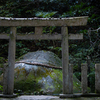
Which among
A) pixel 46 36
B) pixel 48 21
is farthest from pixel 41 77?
pixel 48 21

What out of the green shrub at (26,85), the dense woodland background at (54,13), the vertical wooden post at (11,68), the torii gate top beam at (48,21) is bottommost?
the green shrub at (26,85)

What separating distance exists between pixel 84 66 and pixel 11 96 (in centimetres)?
236

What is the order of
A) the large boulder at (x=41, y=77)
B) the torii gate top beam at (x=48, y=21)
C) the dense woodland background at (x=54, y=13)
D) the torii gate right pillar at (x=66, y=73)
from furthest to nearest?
the dense woodland background at (x=54, y=13) < the large boulder at (x=41, y=77) < the torii gate top beam at (x=48, y=21) < the torii gate right pillar at (x=66, y=73)

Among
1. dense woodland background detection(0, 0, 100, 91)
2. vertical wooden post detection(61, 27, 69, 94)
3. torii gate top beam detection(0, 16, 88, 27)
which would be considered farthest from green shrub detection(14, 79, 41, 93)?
dense woodland background detection(0, 0, 100, 91)

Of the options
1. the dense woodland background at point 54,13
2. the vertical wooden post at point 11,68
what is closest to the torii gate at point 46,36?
the vertical wooden post at point 11,68

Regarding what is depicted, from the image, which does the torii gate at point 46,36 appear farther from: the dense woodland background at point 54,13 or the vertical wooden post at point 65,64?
the dense woodland background at point 54,13

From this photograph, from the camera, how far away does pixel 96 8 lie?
991cm

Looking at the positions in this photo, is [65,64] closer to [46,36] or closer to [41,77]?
[46,36]

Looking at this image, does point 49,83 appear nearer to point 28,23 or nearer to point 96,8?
point 28,23

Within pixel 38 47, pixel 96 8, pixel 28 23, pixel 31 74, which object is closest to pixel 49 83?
pixel 31 74

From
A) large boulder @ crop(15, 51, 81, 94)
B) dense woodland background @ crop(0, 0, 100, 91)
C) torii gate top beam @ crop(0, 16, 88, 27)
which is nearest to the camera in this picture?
torii gate top beam @ crop(0, 16, 88, 27)

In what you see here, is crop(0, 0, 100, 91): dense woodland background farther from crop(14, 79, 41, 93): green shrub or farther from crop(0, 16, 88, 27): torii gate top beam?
crop(0, 16, 88, 27): torii gate top beam

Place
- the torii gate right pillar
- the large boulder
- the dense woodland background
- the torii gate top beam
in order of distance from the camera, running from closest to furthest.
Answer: the torii gate right pillar, the torii gate top beam, the large boulder, the dense woodland background

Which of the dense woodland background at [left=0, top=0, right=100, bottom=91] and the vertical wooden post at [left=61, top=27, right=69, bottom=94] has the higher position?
the dense woodland background at [left=0, top=0, right=100, bottom=91]
